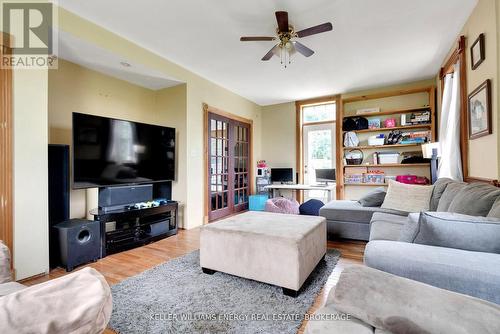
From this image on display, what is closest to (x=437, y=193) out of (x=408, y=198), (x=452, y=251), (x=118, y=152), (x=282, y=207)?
(x=408, y=198)

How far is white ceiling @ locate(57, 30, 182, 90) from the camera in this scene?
2.56m

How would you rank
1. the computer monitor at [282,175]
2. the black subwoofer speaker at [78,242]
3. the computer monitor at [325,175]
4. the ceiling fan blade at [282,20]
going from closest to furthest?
the ceiling fan blade at [282,20], the black subwoofer speaker at [78,242], the computer monitor at [325,175], the computer monitor at [282,175]

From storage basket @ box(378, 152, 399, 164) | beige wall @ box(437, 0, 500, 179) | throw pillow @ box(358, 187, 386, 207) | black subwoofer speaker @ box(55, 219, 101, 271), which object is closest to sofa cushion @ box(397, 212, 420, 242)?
beige wall @ box(437, 0, 500, 179)

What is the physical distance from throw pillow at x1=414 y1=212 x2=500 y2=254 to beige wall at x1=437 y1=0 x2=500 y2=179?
134 cm

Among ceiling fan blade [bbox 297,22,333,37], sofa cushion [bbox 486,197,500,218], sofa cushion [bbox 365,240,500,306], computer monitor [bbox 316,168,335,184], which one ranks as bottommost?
sofa cushion [bbox 365,240,500,306]

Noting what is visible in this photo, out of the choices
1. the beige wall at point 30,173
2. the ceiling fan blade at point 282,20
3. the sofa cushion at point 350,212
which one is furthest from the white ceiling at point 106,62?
the sofa cushion at point 350,212

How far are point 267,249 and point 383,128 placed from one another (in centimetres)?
385

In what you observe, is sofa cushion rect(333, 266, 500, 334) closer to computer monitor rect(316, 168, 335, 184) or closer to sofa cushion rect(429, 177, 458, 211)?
sofa cushion rect(429, 177, 458, 211)

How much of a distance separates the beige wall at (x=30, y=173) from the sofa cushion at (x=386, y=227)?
3.02 m

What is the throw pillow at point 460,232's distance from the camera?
1.14 meters

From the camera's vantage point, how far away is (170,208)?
347 centimetres

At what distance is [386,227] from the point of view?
6.74 ft

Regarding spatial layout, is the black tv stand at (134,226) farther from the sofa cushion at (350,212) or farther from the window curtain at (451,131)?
the window curtain at (451,131)

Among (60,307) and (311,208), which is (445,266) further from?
(311,208)
